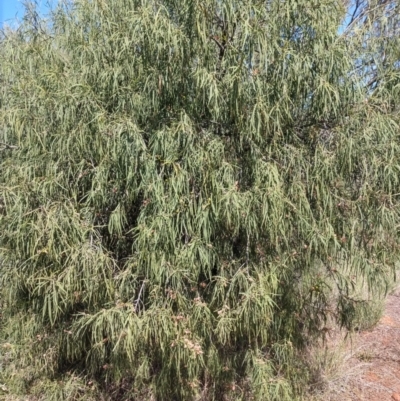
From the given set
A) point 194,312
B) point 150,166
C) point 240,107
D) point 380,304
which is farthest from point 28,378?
point 380,304

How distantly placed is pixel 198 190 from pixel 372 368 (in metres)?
2.85

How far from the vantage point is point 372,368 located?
4422 mm

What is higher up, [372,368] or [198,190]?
[198,190]

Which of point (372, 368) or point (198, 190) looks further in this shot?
point (372, 368)

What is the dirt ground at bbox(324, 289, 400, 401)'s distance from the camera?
395 cm

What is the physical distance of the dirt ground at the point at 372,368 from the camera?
3.95 m

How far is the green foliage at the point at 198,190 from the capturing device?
2936mm

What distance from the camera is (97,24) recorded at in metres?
3.55

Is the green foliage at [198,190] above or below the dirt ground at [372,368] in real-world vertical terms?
above

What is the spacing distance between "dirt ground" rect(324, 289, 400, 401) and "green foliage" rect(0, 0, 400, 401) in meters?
0.92

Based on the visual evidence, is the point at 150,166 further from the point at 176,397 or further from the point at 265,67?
the point at 176,397

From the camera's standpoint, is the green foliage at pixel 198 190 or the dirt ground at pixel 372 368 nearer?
the green foliage at pixel 198 190

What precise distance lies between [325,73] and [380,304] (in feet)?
10.9

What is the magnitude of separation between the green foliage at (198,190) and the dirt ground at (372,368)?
922 millimetres
